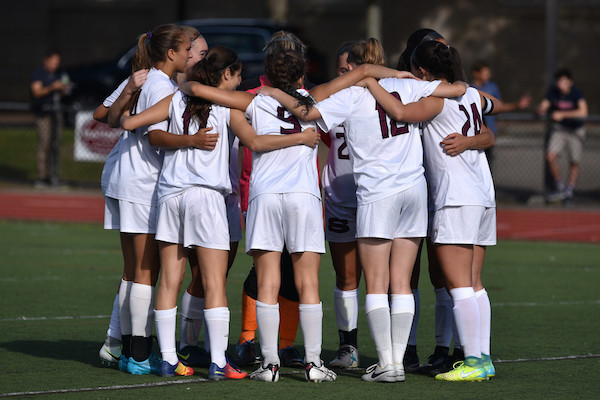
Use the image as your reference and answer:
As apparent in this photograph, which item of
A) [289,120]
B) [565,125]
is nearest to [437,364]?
[289,120]

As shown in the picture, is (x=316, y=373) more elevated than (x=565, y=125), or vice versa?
(x=565, y=125)

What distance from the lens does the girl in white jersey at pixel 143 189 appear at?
602 cm

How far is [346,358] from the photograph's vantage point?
6324 millimetres

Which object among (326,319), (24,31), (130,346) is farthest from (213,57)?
(24,31)

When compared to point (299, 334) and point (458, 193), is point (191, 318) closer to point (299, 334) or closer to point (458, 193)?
point (299, 334)

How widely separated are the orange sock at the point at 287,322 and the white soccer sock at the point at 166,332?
2.74ft

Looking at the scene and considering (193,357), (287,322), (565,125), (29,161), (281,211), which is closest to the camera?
(281,211)

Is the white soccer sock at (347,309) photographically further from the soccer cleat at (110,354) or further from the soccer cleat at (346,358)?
the soccer cleat at (110,354)

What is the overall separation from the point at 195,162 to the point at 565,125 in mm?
12457

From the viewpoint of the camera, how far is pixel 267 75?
19.1 ft

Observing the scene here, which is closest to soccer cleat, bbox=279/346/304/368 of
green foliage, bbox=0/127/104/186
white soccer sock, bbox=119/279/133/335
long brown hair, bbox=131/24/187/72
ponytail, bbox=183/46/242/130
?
white soccer sock, bbox=119/279/133/335

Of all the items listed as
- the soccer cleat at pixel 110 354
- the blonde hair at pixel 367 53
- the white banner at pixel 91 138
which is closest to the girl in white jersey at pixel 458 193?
the blonde hair at pixel 367 53

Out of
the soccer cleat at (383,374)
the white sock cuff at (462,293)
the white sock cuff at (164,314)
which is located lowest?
the soccer cleat at (383,374)

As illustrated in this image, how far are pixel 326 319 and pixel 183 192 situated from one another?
2699 millimetres
